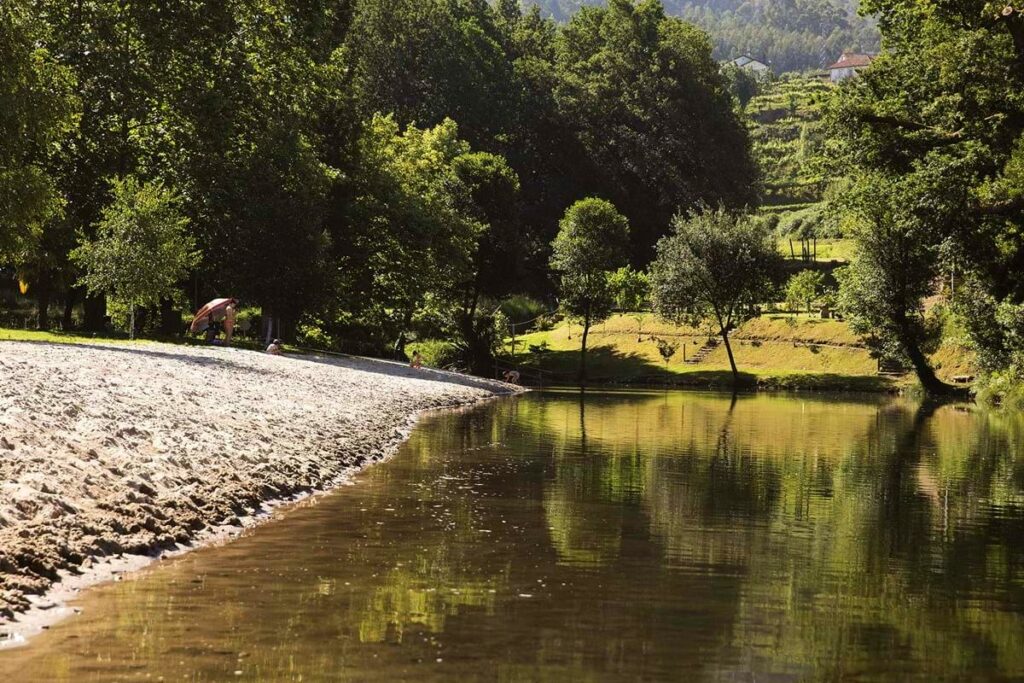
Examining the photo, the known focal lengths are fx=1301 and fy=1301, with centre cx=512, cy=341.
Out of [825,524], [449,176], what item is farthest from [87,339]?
[449,176]

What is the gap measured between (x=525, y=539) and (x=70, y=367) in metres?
15.6

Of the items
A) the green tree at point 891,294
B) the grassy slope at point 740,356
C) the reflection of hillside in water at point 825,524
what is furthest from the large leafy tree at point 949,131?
the grassy slope at point 740,356

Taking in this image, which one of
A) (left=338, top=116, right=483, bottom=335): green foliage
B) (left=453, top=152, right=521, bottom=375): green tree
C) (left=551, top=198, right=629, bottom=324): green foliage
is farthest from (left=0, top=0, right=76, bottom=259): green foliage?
(left=551, top=198, right=629, bottom=324): green foliage

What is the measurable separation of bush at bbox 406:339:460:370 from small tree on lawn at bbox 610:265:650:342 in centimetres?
2205

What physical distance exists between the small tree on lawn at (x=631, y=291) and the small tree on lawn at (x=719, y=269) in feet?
42.0

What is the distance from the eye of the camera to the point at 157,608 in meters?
10.6

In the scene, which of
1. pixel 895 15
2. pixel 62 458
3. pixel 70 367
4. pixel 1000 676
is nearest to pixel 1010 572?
pixel 1000 676

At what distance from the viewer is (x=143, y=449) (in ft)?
57.8

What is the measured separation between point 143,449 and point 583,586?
7.77 metres

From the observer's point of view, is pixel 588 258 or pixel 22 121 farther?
pixel 588 258

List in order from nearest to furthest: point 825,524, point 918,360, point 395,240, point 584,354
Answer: point 825,524 < point 918,360 < point 395,240 < point 584,354

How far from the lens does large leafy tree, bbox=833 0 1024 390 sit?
35.0m

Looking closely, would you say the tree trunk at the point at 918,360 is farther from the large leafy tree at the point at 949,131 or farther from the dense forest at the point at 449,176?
the large leafy tree at the point at 949,131

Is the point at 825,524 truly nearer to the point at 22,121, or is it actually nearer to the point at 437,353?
the point at 22,121
